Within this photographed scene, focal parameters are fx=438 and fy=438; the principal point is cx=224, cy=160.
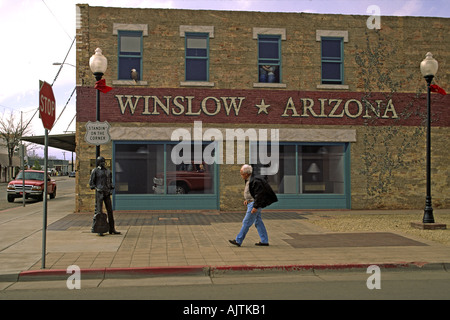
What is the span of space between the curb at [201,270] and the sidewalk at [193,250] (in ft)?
0.05

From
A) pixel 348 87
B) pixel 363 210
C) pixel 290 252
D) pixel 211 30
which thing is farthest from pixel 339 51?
pixel 290 252

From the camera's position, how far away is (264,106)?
16578 millimetres

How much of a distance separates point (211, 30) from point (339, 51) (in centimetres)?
510

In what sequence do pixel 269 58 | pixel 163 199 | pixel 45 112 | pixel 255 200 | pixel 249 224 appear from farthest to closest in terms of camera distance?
pixel 269 58, pixel 163 199, pixel 249 224, pixel 255 200, pixel 45 112

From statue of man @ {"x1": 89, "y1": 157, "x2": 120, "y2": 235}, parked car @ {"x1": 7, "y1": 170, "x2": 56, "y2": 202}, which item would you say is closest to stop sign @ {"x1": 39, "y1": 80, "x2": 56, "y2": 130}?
statue of man @ {"x1": 89, "y1": 157, "x2": 120, "y2": 235}

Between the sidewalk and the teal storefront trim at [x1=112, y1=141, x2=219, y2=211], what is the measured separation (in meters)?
3.01

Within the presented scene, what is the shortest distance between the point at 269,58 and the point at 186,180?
565 cm

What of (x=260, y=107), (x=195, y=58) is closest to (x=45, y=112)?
(x=195, y=58)

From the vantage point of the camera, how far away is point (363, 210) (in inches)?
664

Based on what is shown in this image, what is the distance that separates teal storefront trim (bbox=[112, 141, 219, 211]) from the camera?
638 inches

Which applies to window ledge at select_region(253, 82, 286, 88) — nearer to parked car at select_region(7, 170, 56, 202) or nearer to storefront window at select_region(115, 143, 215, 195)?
storefront window at select_region(115, 143, 215, 195)

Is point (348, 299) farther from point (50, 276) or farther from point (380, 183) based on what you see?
point (380, 183)

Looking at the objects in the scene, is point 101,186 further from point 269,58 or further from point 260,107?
point 269,58

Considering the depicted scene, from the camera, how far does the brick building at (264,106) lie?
53.1ft
